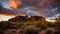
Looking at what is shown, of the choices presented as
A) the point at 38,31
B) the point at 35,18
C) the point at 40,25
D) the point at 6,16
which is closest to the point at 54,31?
the point at 38,31

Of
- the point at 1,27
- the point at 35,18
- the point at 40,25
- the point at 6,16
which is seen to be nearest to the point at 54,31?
the point at 40,25

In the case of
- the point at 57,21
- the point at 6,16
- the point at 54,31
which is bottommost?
the point at 54,31

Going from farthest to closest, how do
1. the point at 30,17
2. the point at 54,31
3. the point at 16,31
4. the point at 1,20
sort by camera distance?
the point at 30,17, the point at 1,20, the point at 16,31, the point at 54,31

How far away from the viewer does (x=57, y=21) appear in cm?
3409

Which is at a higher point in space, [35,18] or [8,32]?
[35,18]

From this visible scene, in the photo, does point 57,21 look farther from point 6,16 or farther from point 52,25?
point 6,16

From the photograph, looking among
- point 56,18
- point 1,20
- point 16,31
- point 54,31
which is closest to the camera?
point 54,31

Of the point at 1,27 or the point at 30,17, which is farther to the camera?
the point at 30,17

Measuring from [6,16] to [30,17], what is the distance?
7.78 metres

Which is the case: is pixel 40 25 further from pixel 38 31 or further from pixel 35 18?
pixel 35 18

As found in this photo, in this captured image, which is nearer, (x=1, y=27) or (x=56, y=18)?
(x=1, y=27)

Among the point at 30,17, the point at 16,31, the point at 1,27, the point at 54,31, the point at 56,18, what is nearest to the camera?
the point at 54,31

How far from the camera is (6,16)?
40875 millimetres

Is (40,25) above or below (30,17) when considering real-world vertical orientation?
below
